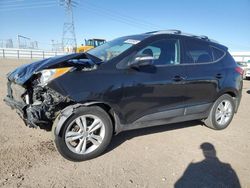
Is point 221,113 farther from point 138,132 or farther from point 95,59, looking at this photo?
point 95,59

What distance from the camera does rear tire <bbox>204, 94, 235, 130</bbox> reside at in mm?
4734

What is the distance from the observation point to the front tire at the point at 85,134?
315cm

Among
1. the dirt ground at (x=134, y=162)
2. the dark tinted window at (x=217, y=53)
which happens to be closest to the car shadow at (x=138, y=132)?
the dirt ground at (x=134, y=162)

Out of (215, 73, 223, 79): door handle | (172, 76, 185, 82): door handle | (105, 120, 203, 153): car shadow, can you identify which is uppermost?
(172, 76, 185, 82): door handle

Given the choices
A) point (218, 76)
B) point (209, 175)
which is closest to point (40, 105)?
point (209, 175)

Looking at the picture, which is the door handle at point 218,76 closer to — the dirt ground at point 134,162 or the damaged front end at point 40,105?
the dirt ground at point 134,162

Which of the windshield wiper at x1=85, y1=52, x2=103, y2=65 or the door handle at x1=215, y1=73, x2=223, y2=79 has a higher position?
the windshield wiper at x1=85, y1=52, x2=103, y2=65

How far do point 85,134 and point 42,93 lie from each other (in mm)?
841

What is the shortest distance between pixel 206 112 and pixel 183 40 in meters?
1.53

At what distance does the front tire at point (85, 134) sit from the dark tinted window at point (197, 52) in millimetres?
1951

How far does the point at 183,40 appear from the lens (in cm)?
422

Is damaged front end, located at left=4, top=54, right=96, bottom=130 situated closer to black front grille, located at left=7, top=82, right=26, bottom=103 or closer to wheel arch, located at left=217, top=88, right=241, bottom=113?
black front grille, located at left=7, top=82, right=26, bottom=103

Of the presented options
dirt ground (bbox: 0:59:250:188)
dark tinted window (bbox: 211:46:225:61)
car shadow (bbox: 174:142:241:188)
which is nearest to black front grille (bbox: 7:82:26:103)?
dirt ground (bbox: 0:59:250:188)

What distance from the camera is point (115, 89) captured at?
11.0 ft
